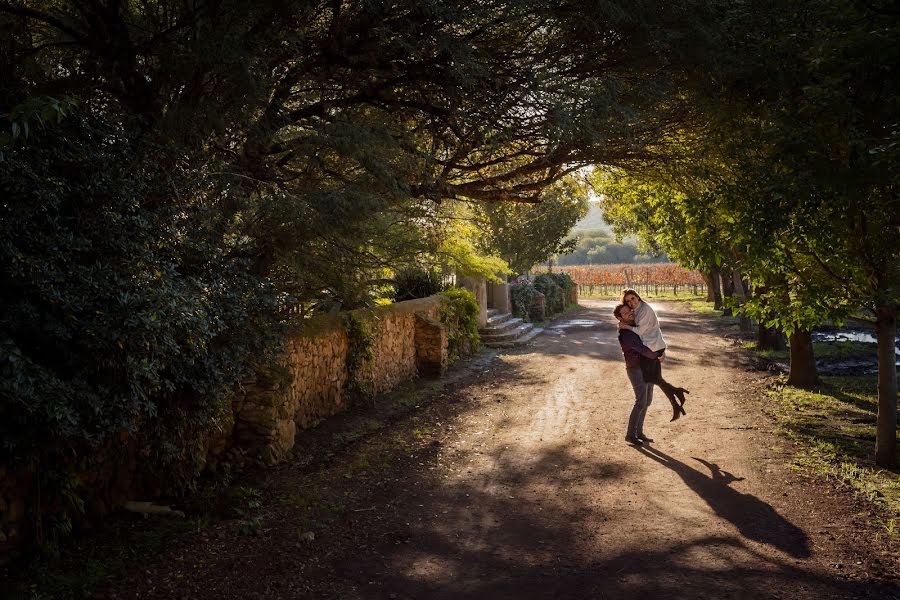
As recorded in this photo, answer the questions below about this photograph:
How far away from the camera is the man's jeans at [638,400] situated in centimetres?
865

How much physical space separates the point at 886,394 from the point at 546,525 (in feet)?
14.2

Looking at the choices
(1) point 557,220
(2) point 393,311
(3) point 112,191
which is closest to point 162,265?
(3) point 112,191

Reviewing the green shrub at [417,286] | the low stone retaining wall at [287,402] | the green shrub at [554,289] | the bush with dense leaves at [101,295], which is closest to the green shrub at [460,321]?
the green shrub at [417,286]

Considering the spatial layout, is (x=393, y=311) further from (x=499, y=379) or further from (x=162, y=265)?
(x=162, y=265)

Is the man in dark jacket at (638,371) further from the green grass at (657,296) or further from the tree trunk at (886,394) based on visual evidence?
the green grass at (657,296)

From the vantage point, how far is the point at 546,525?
6160 mm

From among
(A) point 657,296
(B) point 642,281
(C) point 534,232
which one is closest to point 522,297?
(C) point 534,232

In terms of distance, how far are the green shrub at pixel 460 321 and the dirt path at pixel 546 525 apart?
594 centimetres

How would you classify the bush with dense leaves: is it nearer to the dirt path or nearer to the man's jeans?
the dirt path

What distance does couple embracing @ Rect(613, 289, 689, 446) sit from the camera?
28.2 feet

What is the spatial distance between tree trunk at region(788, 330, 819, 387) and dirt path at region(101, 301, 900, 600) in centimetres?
245

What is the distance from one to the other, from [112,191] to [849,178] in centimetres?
624

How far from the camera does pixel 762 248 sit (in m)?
6.98

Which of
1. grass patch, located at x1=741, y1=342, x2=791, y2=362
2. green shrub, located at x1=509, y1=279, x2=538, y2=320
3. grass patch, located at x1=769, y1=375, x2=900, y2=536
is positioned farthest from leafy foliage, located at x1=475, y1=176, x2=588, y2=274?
grass patch, located at x1=769, y1=375, x2=900, y2=536
